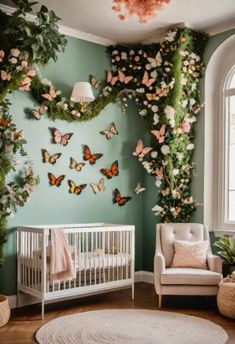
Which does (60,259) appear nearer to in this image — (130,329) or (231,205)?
(130,329)

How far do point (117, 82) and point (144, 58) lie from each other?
1.52ft

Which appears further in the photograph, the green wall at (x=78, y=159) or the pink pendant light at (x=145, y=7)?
the green wall at (x=78, y=159)

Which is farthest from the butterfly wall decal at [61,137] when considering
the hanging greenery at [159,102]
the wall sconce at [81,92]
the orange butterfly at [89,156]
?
the wall sconce at [81,92]

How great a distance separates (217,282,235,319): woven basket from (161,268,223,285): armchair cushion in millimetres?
185

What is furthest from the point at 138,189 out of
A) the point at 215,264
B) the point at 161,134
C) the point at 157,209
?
the point at 215,264

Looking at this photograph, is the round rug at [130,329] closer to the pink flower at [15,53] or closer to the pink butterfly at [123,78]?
the pink flower at [15,53]

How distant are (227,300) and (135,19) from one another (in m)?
3.09

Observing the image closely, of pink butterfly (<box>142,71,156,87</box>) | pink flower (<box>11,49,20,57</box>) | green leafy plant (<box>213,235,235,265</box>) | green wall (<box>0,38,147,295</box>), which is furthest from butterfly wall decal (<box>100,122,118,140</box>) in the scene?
green leafy plant (<box>213,235,235,265</box>)

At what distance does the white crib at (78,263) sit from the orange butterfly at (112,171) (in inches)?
31.1

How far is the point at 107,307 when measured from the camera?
14.3 ft

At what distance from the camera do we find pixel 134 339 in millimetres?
3332

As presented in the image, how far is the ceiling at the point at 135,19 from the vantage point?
14.5 ft

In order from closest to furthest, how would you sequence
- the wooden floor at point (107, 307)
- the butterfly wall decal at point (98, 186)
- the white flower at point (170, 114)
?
the wooden floor at point (107, 307) → the white flower at point (170, 114) → the butterfly wall decal at point (98, 186)

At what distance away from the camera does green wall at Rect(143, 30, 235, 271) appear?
5.12 metres
